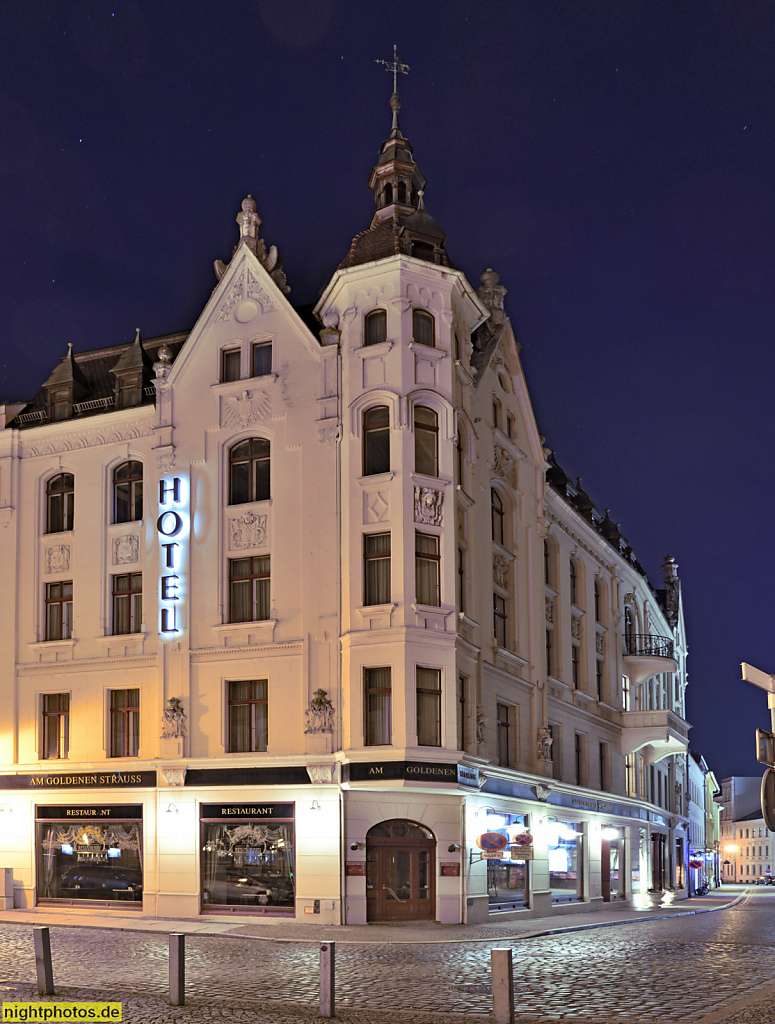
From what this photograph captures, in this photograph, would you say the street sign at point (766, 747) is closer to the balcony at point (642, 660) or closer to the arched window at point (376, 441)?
the arched window at point (376, 441)

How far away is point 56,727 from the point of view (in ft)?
126

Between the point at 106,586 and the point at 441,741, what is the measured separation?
484 inches

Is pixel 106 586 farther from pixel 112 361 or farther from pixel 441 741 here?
pixel 441 741

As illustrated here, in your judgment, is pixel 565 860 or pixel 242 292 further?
pixel 565 860

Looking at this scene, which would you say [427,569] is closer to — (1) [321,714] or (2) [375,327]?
(1) [321,714]

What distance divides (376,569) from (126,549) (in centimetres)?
900

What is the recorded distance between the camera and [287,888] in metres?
32.8

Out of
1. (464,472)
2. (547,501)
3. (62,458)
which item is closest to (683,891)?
(547,501)

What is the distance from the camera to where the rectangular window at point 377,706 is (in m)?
32.4

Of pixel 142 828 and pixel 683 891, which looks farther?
pixel 683 891

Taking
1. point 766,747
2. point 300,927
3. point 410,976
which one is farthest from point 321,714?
point 766,747

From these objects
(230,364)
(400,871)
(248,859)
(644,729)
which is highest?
(230,364)

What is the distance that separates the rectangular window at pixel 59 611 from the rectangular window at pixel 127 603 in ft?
6.03

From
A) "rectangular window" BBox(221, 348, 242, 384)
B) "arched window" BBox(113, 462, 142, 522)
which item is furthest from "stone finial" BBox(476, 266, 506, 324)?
"arched window" BBox(113, 462, 142, 522)
